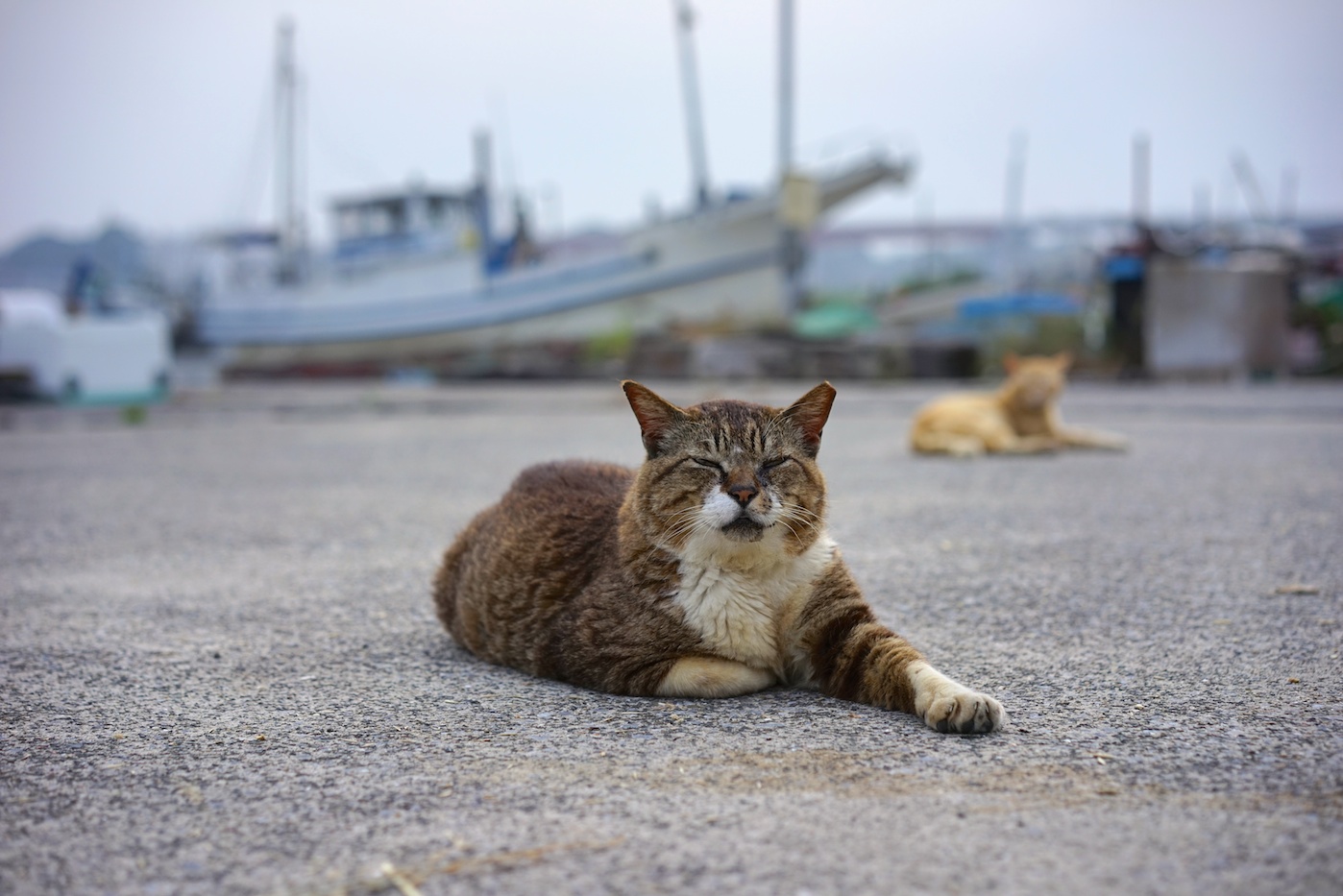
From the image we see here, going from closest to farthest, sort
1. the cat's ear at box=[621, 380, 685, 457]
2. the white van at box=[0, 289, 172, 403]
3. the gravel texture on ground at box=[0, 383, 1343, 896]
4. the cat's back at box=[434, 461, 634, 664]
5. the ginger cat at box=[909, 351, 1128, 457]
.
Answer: the gravel texture on ground at box=[0, 383, 1343, 896]
the cat's ear at box=[621, 380, 685, 457]
the cat's back at box=[434, 461, 634, 664]
the ginger cat at box=[909, 351, 1128, 457]
the white van at box=[0, 289, 172, 403]

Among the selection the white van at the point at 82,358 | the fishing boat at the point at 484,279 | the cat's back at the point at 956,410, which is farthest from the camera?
the fishing boat at the point at 484,279

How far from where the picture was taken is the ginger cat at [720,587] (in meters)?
3.16

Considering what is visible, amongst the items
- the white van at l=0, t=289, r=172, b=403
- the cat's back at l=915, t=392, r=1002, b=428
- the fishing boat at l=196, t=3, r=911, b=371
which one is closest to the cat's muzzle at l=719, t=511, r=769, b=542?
the cat's back at l=915, t=392, r=1002, b=428

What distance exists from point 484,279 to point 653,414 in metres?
25.4

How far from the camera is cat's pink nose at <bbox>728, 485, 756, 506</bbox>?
3094mm

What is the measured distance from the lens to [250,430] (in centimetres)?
1274

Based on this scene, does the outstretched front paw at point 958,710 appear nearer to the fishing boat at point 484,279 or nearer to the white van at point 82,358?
the white van at point 82,358

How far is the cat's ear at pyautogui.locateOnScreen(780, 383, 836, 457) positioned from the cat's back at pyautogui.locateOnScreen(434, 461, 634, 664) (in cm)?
66

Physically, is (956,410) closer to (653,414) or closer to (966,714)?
(653,414)

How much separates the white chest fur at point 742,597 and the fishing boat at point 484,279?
19065mm

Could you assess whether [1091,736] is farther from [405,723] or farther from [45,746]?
[45,746]

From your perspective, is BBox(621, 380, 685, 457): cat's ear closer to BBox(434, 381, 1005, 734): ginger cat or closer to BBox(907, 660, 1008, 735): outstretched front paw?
BBox(434, 381, 1005, 734): ginger cat

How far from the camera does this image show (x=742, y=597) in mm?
3213

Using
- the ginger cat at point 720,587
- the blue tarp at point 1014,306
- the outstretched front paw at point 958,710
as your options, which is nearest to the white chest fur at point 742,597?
the ginger cat at point 720,587
